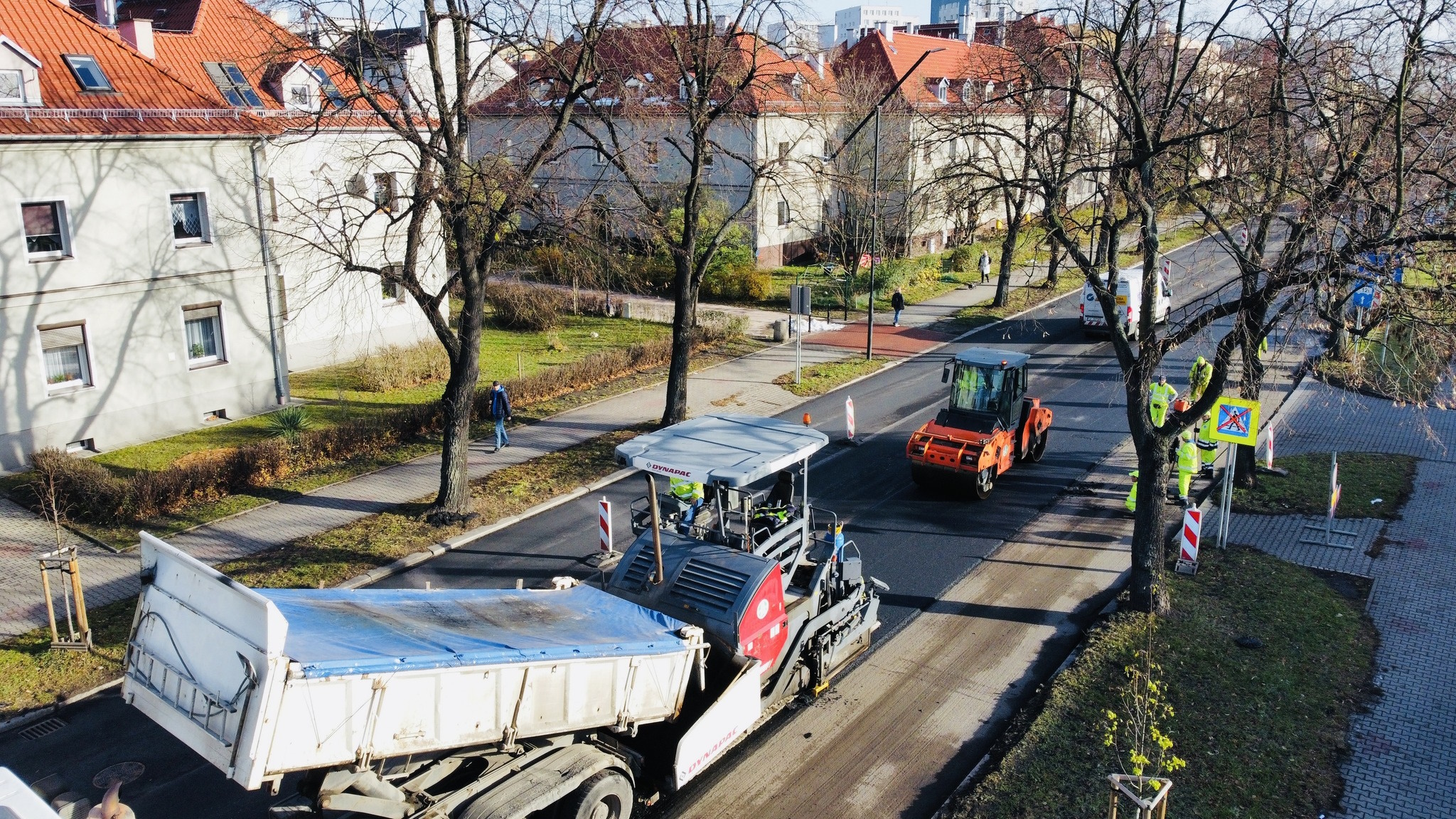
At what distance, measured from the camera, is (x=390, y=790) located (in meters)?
7.05

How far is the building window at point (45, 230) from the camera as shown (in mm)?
18984

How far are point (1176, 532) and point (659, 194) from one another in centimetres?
1857

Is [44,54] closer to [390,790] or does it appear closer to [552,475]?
[552,475]

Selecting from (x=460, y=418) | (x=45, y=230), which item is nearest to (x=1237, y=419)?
(x=460, y=418)

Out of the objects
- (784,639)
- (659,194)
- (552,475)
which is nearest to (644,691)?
(784,639)

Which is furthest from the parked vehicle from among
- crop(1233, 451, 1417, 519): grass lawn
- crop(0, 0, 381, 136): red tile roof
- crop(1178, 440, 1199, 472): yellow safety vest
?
crop(0, 0, 381, 136): red tile roof

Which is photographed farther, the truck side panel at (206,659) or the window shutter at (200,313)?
the window shutter at (200,313)

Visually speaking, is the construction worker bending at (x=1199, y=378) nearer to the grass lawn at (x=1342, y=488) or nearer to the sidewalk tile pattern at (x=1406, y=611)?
the grass lawn at (x=1342, y=488)

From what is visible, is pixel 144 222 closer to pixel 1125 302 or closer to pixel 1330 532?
pixel 1330 532

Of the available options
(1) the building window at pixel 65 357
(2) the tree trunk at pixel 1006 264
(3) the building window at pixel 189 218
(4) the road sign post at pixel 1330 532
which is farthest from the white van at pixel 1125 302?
(1) the building window at pixel 65 357

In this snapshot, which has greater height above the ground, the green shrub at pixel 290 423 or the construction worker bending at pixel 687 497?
the construction worker bending at pixel 687 497

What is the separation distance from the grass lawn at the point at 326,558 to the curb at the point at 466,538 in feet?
0.44

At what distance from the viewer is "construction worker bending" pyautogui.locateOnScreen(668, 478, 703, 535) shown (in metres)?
11.0

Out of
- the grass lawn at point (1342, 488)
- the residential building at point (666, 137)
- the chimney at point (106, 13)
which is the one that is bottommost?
the grass lawn at point (1342, 488)
